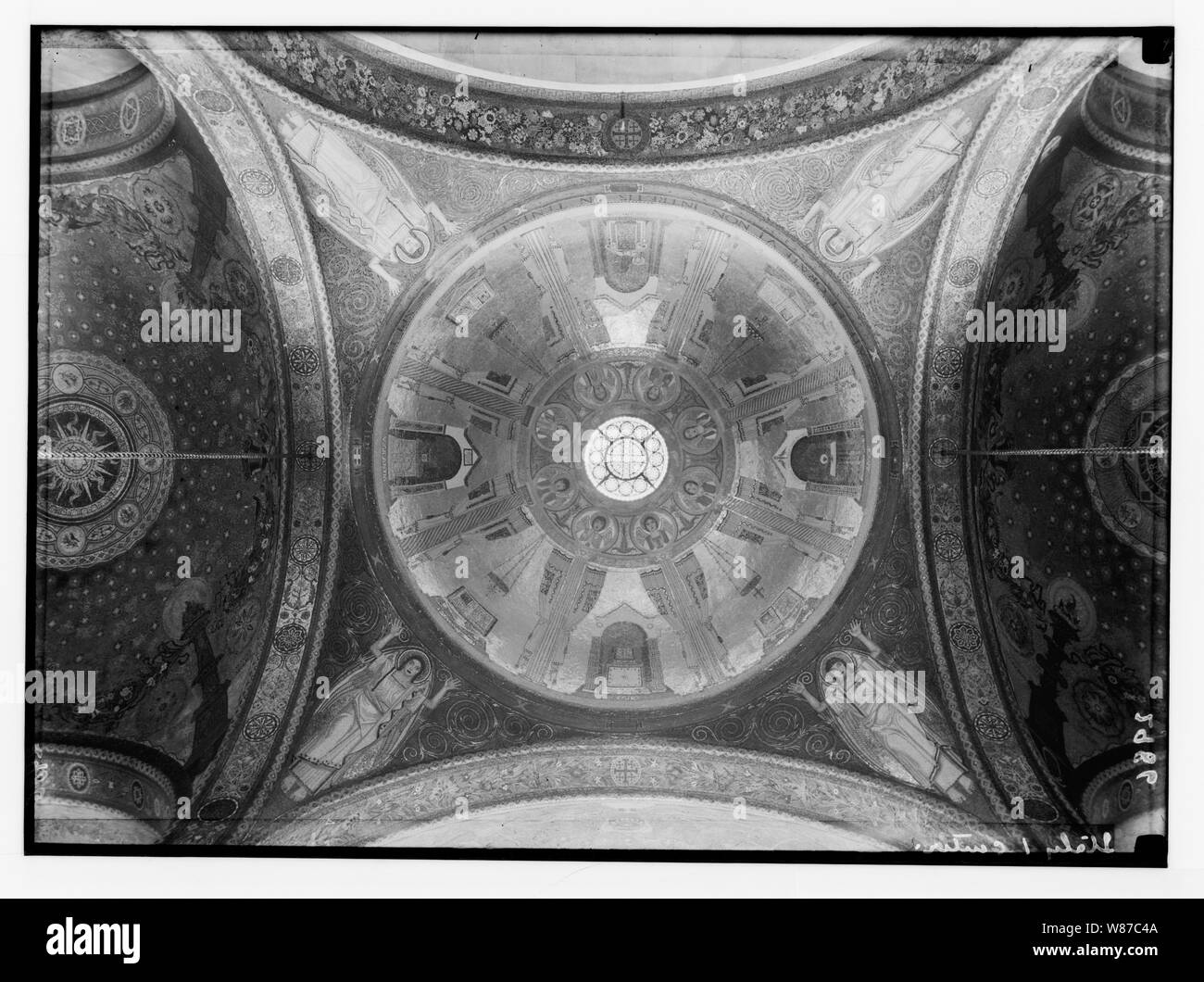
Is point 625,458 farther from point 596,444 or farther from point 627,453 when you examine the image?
point 596,444

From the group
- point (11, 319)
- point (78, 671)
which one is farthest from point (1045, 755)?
point (11, 319)

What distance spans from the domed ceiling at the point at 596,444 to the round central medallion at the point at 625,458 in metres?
0.04

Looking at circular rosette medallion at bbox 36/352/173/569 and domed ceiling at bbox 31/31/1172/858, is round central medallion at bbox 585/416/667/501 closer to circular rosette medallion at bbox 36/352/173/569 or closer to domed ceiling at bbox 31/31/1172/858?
domed ceiling at bbox 31/31/1172/858

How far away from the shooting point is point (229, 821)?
753cm

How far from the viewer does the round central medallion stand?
8.09 meters

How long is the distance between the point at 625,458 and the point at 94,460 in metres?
5.34

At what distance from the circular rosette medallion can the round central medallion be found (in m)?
4.35

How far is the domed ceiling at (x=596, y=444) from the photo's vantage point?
735 centimetres

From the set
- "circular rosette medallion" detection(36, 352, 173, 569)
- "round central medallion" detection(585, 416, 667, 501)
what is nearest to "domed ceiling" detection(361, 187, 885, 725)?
"round central medallion" detection(585, 416, 667, 501)

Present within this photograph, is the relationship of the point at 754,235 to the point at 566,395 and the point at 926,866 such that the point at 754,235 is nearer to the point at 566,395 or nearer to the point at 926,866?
the point at 566,395
